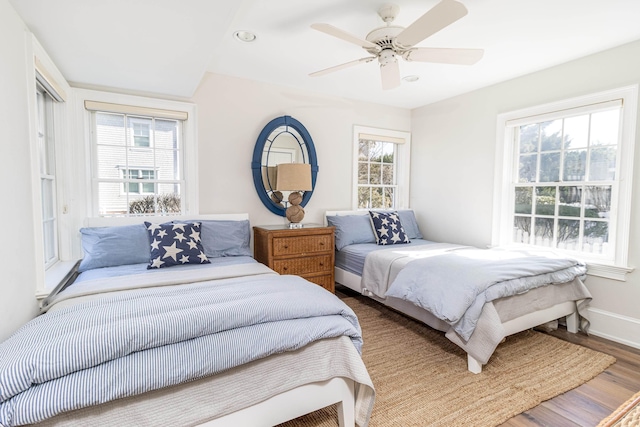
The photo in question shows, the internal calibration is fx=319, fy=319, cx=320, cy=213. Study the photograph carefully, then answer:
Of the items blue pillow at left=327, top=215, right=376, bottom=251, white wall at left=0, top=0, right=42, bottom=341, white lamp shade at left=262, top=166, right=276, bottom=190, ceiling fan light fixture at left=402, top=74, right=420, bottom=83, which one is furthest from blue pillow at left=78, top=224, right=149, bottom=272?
ceiling fan light fixture at left=402, top=74, right=420, bottom=83

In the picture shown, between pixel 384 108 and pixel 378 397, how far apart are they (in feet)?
11.7

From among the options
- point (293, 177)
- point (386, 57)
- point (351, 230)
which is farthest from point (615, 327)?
point (293, 177)

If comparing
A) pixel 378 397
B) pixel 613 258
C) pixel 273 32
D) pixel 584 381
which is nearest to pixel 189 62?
pixel 273 32

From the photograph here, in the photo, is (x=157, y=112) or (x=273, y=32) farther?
(x=157, y=112)

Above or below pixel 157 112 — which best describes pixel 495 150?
below

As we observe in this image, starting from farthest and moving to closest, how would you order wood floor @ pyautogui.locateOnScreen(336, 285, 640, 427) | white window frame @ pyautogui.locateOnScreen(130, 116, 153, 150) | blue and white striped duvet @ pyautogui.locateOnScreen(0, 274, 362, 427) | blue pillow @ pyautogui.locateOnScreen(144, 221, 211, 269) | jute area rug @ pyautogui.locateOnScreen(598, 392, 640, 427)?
white window frame @ pyautogui.locateOnScreen(130, 116, 153, 150), blue pillow @ pyautogui.locateOnScreen(144, 221, 211, 269), wood floor @ pyautogui.locateOnScreen(336, 285, 640, 427), blue and white striped duvet @ pyautogui.locateOnScreen(0, 274, 362, 427), jute area rug @ pyautogui.locateOnScreen(598, 392, 640, 427)

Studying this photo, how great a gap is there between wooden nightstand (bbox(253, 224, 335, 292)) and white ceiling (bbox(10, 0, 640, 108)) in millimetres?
1573

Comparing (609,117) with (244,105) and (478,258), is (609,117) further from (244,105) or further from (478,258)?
(244,105)

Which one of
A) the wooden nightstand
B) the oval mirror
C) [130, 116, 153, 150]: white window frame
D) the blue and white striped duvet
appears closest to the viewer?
the blue and white striped duvet

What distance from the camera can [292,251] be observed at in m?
3.23

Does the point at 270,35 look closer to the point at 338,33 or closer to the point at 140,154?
the point at 338,33

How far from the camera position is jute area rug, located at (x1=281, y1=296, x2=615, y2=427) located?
1.76 metres

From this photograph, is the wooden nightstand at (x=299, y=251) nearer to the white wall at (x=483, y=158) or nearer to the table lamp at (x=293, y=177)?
the table lamp at (x=293, y=177)

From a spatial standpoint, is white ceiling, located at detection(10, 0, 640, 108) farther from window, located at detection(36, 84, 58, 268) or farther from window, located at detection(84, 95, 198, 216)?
window, located at detection(36, 84, 58, 268)
